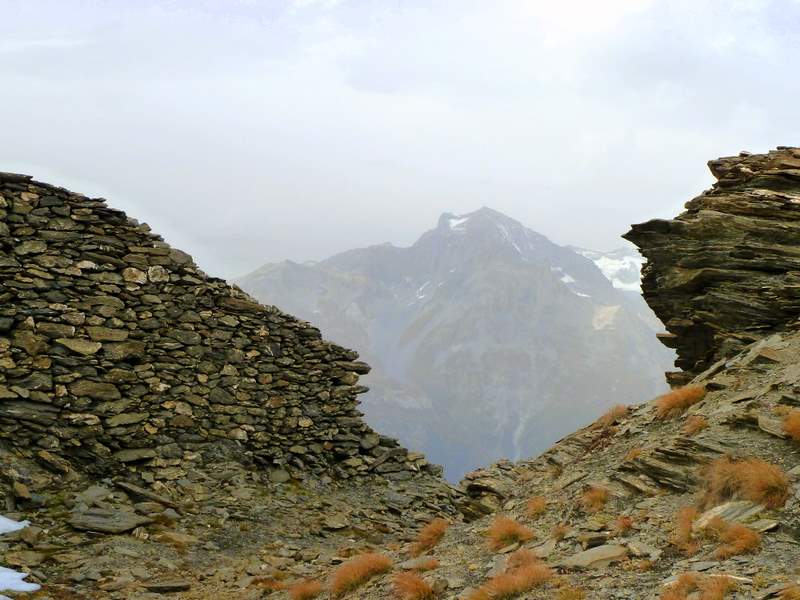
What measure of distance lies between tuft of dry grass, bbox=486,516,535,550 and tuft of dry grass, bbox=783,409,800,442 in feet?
15.6

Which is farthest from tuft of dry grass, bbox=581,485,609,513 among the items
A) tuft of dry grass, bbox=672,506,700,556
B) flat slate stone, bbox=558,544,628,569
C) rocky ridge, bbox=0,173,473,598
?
rocky ridge, bbox=0,173,473,598

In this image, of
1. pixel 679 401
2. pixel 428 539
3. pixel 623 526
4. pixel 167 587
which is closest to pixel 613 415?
pixel 679 401

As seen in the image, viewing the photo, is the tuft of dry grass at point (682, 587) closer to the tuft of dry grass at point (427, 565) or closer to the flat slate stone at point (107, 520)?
the tuft of dry grass at point (427, 565)

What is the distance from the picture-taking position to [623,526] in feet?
32.6

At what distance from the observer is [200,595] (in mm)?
12102

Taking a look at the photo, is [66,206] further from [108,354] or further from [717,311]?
[717,311]

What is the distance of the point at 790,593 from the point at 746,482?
329 centimetres

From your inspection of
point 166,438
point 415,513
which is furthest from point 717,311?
point 166,438

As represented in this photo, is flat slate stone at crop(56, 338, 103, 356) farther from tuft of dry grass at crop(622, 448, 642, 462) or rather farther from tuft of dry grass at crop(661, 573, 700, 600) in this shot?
tuft of dry grass at crop(661, 573, 700, 600)

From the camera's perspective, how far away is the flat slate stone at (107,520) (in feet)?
46.5

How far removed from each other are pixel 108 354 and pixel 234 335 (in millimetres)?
3624

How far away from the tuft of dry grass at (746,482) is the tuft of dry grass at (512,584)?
311 cm

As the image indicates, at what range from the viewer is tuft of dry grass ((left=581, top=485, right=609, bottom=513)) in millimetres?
11320

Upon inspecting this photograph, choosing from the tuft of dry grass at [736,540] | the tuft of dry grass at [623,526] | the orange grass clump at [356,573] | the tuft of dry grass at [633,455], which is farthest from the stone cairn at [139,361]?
the tuft of dry grass at [736,540]
